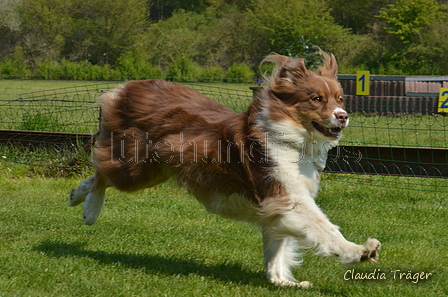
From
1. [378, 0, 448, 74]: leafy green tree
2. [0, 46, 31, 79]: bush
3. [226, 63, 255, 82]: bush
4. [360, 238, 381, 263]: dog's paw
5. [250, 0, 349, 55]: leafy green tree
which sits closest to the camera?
[360, 238, 381, 263]: dog's paw

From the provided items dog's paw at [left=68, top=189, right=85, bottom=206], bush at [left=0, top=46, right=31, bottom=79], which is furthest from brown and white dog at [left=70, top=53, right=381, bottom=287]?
bush at [left=0, top=46, right=31, bottom=79]

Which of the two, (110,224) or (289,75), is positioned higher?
(289,75)

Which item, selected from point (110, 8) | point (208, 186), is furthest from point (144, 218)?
point (110, 8)

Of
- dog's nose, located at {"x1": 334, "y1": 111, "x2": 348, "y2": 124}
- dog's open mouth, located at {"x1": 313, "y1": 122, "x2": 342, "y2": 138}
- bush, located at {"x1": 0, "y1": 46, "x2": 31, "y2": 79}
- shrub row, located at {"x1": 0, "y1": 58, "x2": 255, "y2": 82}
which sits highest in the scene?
dog's nose, located at {"x1": 334, "y1": 111, "x2": 348, "y2": 124}

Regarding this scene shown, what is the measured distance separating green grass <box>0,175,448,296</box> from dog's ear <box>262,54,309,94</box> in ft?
5.49

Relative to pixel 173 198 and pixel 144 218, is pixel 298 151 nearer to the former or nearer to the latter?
pixel 144 218

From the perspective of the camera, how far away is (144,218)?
6.80 m

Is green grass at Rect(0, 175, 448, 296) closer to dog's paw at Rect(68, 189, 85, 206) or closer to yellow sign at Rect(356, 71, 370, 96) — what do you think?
dog's paw at Rect(68, 189, 85, 206)

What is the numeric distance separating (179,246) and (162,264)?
1.93 feet

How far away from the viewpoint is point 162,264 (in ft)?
17.2

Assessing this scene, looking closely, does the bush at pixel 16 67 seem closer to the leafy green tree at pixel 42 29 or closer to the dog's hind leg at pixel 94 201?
the leafy green tree at pixel 42 29

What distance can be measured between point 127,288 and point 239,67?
38.2m

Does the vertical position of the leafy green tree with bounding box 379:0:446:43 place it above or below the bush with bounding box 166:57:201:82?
above

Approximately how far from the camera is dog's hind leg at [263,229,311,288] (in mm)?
4781
